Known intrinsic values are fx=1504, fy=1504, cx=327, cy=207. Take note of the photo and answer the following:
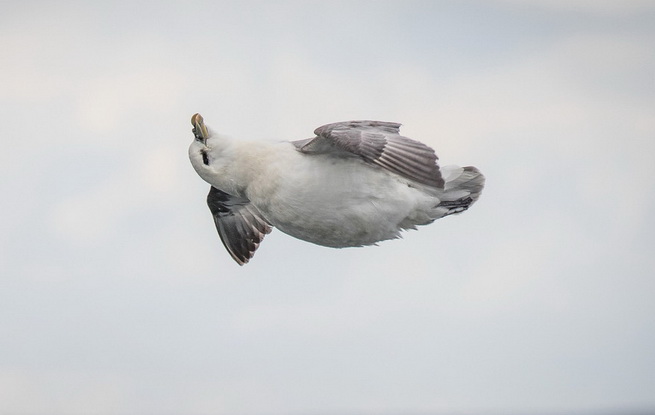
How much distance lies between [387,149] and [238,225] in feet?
14.4

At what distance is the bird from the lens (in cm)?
1673

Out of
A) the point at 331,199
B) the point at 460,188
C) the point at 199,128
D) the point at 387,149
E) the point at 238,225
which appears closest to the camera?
the point at 387,149

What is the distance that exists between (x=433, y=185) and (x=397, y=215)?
0.87 metres

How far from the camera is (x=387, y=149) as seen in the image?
55.0 feet

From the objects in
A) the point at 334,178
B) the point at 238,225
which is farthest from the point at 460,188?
the point at 238,225

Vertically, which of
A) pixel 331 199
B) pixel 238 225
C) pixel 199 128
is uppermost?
pixel 238 225

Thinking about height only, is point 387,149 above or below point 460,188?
below

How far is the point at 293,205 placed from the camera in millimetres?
17062

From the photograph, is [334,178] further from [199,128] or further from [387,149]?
[199,128]

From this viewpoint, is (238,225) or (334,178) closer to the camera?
(334,178)

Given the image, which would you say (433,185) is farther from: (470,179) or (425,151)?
(470,179)

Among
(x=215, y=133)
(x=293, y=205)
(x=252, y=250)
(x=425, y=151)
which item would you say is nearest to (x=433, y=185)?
(x=425, y=151)

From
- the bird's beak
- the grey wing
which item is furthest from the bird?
the grey wing

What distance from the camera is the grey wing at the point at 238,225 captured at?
808 inches
